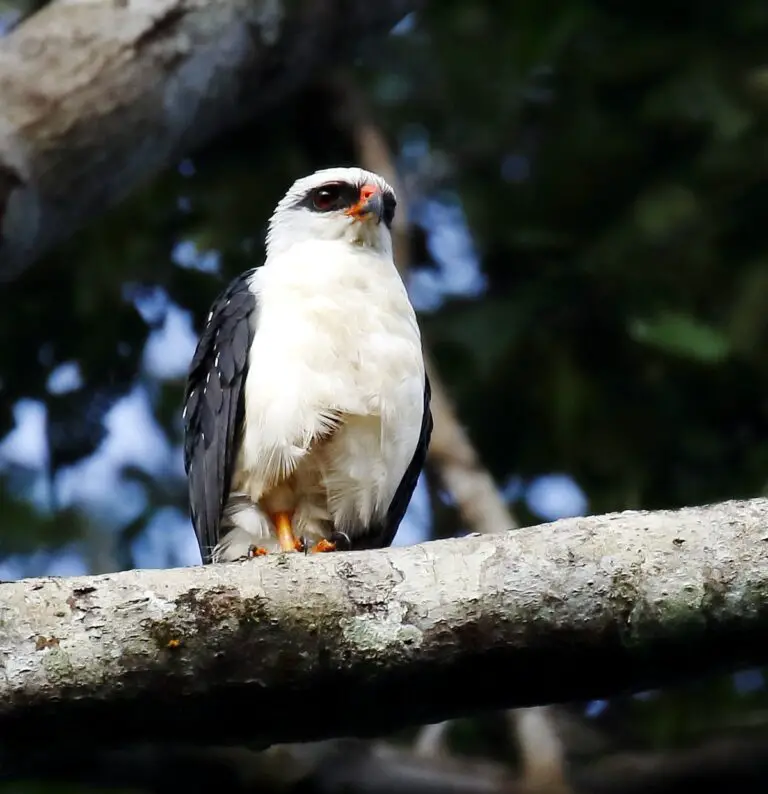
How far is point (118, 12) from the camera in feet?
16.6

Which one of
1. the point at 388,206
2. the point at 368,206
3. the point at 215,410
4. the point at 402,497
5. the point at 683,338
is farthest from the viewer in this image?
the point at 388,206

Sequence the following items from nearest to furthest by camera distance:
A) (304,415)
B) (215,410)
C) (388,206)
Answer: (304,415) → (215,410) → (388,206)

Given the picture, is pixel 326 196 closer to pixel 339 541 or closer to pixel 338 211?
pixel 338 211

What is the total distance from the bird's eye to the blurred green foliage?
56 cm

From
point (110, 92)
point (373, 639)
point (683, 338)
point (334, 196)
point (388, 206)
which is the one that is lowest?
point (683, 338)

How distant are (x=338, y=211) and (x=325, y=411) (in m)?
1.29

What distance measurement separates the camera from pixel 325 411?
4.50m

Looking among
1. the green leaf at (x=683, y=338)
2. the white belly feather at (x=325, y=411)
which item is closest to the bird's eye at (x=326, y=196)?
the white belly feather at (x=325, y=411)

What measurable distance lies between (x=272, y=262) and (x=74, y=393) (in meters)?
0.93

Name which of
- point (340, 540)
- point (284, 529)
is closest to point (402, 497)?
point (340, 540)

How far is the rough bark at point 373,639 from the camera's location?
8.47 ft

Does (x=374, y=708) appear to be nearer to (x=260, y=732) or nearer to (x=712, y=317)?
(x=260, y=732)

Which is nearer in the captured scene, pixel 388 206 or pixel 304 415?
pixel 304 415

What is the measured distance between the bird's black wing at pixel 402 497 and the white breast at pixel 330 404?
0.40ft
